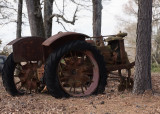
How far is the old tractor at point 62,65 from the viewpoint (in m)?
4.97

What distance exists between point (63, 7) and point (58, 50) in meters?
4.98

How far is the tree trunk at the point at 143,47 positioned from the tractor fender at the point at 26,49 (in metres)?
2.48

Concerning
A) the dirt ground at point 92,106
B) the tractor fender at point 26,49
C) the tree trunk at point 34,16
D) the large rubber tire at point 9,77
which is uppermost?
the tree trunk at point 34,16

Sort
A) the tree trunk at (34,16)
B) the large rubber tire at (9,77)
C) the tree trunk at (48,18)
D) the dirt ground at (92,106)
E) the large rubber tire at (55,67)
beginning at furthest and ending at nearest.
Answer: the tree trunk at (48,18) → the tree trunk at (34,16) → the large rubber tire at (9,77) → the large rubber tire at (55,67) → the dirt ground at (92,106)

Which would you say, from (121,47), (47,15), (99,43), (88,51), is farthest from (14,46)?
(47,15)

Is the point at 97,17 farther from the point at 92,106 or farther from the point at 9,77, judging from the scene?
the point at 92,106

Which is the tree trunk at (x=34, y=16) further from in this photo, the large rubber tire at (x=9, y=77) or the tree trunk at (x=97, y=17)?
the large rubber tire at (x=9, y=77)

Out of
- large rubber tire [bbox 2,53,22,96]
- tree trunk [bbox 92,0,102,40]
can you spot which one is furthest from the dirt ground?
tree trunk [bbox 92,0,102,40]

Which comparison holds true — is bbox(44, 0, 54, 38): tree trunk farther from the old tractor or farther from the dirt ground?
the dirt ground

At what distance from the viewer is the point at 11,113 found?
400 cm

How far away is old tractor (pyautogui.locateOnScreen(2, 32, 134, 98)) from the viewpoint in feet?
16.3

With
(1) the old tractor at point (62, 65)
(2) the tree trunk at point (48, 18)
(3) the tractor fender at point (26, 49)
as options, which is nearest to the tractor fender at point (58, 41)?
(1) the old tractor at point (62, 65)

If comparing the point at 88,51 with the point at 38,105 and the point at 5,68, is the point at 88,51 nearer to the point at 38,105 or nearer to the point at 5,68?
the point at 38,105

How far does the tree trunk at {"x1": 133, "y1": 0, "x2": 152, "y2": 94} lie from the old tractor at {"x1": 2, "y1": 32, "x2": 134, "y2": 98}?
0.81 metres
